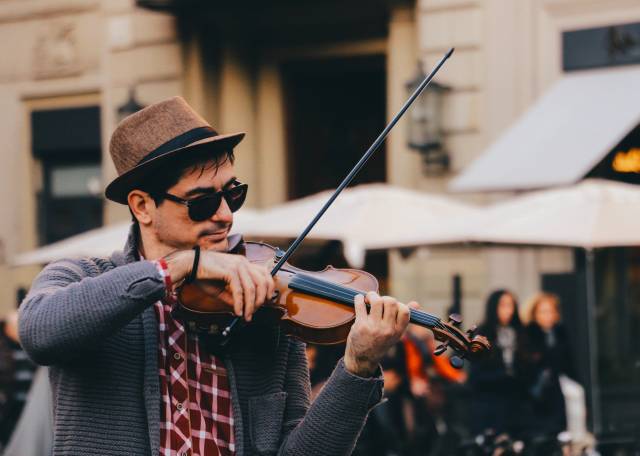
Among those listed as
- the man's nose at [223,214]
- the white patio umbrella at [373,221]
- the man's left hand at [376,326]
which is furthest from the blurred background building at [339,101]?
the man's left hand at [376,326]

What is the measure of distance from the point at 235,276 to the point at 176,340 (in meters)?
0.26

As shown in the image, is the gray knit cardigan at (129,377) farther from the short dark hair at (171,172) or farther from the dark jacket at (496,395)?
the dark jacket at (496,395)

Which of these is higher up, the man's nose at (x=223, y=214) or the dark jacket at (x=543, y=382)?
the man's nose at (x=223, y=214)

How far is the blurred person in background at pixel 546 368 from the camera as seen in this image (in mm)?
8047

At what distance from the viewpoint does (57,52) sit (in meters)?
15.0

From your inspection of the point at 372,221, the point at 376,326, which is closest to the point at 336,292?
the point at 376,326

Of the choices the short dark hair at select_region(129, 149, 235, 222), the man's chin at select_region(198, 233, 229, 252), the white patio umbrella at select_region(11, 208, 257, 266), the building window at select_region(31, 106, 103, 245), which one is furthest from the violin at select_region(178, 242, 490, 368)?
the building window at select_region(31, 106, 103, 245)

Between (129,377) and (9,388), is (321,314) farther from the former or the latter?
(9,388)

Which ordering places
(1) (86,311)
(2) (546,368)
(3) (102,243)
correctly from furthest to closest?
(3) (102,243)
(2) (546,368)
(1) (86,311)

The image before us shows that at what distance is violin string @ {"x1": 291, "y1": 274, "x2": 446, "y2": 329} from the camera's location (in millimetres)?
2531

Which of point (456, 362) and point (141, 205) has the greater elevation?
point (141, 205)

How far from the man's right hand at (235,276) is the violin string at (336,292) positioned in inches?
7.0

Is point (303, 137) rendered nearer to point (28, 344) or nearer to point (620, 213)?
point (620, 213)

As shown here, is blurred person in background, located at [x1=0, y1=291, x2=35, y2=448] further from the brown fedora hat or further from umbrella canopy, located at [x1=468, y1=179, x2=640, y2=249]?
the brown fedora hat
